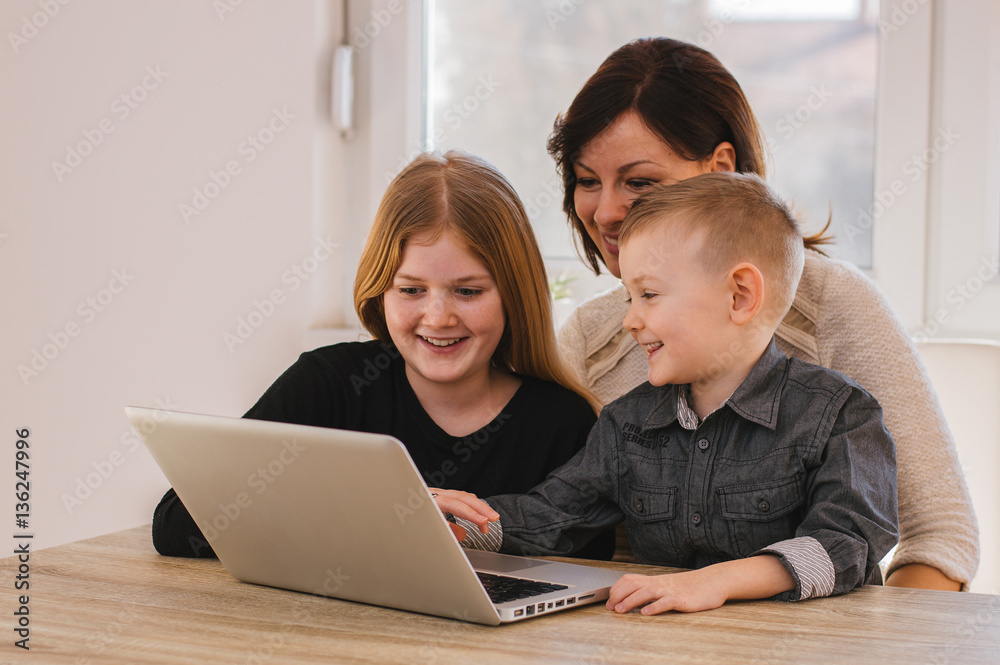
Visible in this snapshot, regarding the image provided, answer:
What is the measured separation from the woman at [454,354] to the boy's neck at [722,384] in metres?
0.25

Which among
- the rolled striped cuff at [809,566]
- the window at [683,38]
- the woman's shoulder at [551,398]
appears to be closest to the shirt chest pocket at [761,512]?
the rolled striped cuff at [809,566]

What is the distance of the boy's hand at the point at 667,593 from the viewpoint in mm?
767

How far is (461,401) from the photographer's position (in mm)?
1324

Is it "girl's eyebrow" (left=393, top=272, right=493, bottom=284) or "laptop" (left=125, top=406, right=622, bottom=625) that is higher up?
"girl's eyebrow" (left=393, top=272, right=493, bottom=284)

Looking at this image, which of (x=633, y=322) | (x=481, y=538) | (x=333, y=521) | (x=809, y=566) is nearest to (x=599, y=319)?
(x=633, y=322)

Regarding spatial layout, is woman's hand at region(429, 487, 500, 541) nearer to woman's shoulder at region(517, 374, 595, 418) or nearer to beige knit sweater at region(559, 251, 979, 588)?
woman's shoulder at region(517, 374, 595, 418)

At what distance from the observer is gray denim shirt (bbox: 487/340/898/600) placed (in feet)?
2.92

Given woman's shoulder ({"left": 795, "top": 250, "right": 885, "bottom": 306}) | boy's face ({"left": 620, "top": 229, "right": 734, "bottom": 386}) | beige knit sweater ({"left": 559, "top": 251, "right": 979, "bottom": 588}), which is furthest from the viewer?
woman's shoulder ({"left": 795, "top": 250, "right": 885, "bottom": 306})

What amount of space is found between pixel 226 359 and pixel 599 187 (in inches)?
39.8

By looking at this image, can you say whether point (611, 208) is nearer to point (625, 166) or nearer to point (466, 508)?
point (625, 166)

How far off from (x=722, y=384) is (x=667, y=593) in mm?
328

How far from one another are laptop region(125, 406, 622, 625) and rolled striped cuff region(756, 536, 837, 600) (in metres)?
0.16

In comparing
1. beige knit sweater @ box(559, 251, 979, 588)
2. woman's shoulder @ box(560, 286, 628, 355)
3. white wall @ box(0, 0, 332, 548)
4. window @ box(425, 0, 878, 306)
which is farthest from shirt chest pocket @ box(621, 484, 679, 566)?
white wall @ box(0, 0, 332, 548)

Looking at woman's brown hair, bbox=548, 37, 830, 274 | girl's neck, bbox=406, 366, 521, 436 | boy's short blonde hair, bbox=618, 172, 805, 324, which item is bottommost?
girl's neck, bbox=406, 366, 521, 436
